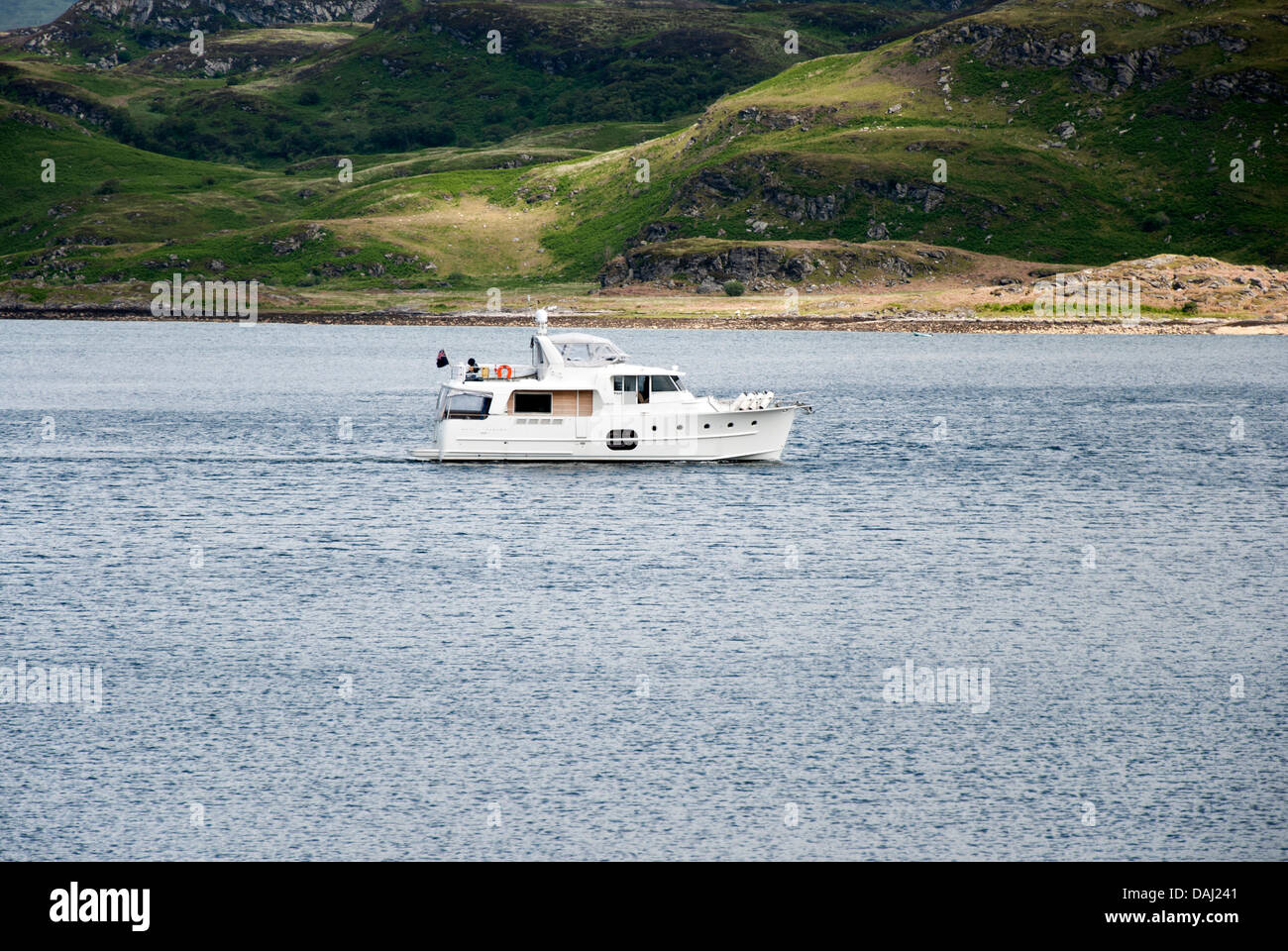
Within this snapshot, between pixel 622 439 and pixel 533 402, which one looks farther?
pixel 622 439

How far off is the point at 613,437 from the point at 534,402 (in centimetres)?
460

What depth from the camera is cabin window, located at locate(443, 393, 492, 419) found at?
78.2 metres

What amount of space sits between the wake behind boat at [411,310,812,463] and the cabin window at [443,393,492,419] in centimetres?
5

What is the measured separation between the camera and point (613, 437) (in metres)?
77.6

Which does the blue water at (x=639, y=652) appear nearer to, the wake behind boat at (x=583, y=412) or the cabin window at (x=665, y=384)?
the wake behind boat at (x=583, y=412)

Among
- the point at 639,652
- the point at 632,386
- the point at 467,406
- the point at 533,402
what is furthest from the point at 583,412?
the point at 639,652

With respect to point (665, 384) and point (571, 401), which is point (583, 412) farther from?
point (665, 384)

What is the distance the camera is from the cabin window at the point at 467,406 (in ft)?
257

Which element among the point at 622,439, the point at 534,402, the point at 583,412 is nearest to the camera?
the point at 583,412

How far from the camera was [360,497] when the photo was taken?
74375 mm

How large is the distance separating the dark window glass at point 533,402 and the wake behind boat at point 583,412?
5 cm

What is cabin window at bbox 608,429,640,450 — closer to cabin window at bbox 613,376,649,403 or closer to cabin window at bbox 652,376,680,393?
cabin window at bbox 613,376,649,403

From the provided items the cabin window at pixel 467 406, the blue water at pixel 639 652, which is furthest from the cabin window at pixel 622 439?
the cabin window at pixel 467 406
